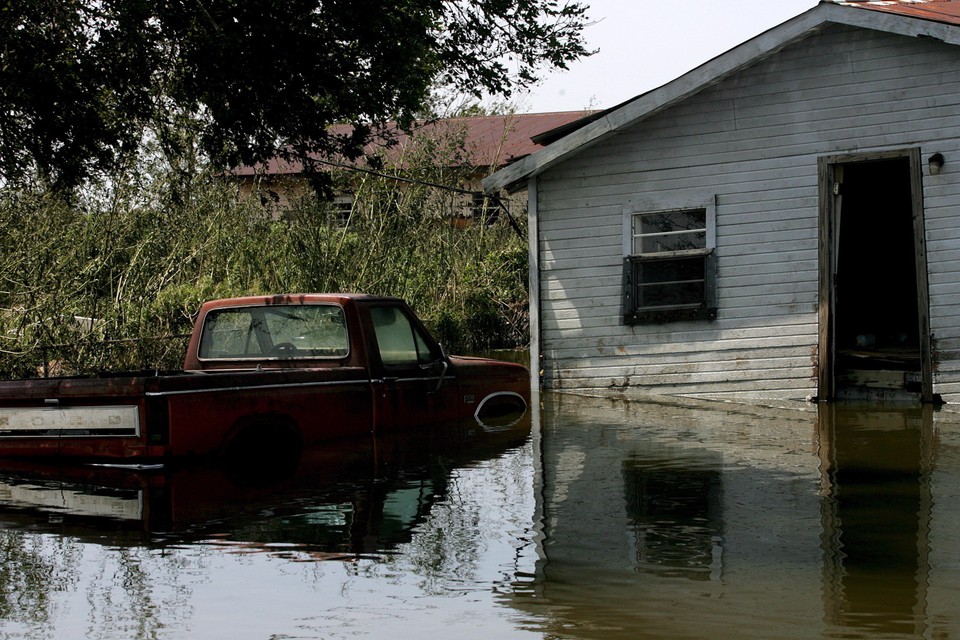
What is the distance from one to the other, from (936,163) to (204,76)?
28.1 feet

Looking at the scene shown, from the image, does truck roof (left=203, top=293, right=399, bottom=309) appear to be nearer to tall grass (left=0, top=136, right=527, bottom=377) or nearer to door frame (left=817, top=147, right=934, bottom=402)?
tall grass (left=0, top=136, right=527, bottom=377)

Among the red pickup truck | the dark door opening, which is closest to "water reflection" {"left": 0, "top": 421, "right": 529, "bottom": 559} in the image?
the red pickup truck

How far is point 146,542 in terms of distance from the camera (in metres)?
6.16

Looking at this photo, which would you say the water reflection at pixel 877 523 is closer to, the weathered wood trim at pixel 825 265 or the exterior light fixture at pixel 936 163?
the weathered wood trim at pixel 825 265

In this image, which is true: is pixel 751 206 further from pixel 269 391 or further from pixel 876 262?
pixel 269 391

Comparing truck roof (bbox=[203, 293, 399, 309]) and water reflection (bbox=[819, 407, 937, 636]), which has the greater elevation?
truck roof (bbox=[203, 293, 399, 309])

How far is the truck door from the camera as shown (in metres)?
9.68

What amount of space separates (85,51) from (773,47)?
26.6 feet

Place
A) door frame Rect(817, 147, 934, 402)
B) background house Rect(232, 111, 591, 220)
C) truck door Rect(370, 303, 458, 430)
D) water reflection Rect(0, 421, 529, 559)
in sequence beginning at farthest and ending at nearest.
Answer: background house Rect(232, 111, 591, 220)
door frame Rect(817, 147, 934, 402)
truck door Rect(370, 303, 458, 430)
water reflection Rect(0, 421, 529, 559)

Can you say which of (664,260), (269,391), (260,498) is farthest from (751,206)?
(260,498)

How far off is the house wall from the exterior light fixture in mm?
119

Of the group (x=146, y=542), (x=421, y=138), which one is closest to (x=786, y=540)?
(x=146, y=542)

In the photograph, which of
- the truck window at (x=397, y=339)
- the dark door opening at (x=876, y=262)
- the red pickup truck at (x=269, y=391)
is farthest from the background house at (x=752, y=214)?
the truck window at (x=397, y=339)

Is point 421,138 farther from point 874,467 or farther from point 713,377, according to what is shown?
point 874,467
